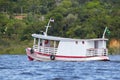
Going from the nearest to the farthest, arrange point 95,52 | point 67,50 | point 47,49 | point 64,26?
point 47,49 < point 67,50 < point 95,52 < point 64,26

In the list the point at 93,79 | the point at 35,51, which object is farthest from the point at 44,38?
the point at 93,79

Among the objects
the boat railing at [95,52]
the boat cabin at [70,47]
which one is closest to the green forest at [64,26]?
the boat cabin at [70,47]

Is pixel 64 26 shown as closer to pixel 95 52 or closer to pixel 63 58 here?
pixel 95 52

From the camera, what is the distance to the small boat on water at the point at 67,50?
9644 centimetres

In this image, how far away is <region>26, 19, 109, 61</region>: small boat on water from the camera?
316 feet

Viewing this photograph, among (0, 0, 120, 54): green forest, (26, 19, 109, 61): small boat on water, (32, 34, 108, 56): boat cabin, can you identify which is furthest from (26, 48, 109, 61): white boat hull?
(0, 0, 120, 54): green forest

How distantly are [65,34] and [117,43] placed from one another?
15.3m

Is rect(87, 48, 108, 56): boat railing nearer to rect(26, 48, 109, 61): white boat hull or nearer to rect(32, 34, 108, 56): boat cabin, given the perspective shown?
rect(32, 34, 108, 56): boat cabin

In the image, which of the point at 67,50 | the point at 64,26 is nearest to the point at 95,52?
the point at 67,50

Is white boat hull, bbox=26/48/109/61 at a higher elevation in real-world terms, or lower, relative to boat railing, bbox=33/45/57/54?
lower

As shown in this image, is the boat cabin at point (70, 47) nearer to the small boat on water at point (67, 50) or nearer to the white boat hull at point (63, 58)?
the small boat on water at point (67, 50)

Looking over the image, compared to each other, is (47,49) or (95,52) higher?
(47,49)

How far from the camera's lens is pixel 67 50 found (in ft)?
317

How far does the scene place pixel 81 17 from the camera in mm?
176875
